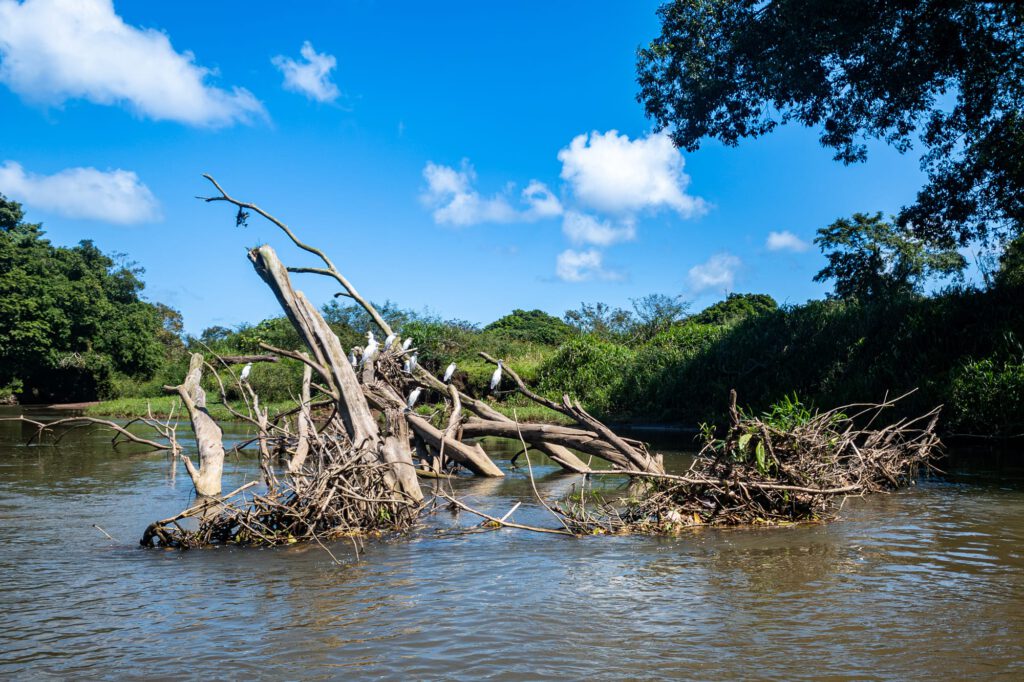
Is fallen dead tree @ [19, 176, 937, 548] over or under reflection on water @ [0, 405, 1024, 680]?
over

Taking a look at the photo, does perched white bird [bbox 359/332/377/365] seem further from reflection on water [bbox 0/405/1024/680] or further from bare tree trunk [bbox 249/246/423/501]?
reflection on water [bbox 0/405/1024/680]

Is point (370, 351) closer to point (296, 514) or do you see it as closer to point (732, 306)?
point (296, 514)

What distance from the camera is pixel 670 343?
85.0 ft

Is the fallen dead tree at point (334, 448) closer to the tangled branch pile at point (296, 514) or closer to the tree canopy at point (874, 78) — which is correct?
the tangled branch pile at point (296, 514)

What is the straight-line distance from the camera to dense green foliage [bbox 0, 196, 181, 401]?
36.5m

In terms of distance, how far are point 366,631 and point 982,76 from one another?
58.8 feet

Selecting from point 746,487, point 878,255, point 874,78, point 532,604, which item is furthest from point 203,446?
point 878,255

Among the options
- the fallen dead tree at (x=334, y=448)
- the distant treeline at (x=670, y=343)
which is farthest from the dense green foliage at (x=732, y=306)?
the fallen dead tree at (x=334, y=448)

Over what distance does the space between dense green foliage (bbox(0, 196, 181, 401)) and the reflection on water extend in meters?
31.4

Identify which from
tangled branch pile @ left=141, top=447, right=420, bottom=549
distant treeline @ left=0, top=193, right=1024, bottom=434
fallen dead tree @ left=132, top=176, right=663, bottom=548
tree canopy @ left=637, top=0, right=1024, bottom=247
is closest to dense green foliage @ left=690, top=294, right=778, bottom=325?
distant treeline @ left=0, top=193, right=1024, bottom=434

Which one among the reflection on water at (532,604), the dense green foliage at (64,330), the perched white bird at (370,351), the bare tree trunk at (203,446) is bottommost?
the reflection on water at (532,604)

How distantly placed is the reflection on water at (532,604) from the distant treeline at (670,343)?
2.87 metres

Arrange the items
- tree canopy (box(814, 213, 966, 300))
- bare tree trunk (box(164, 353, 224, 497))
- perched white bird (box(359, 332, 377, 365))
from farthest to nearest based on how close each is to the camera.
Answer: tree canopy (box(814, 213, 966, 300))
perched white bird (box(359, 332, 377, 365))
bare tree trunk (box(164, 353, 224, 497))

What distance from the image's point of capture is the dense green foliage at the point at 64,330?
36.5 m
